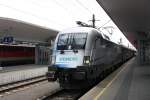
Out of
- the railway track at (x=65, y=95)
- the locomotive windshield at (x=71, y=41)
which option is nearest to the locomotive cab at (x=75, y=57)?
the locomotive windshield at (x=71, y=41)

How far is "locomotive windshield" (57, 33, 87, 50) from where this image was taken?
15078 mm

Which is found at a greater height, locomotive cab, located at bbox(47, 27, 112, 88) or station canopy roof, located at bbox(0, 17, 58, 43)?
station canopy roof, located at bbox(0, 17, 58, 43)

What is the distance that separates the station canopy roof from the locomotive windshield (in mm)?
18868

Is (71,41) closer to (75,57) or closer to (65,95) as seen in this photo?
(75,57)

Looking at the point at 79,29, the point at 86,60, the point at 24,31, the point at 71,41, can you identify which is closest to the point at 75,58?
the point at 86,60

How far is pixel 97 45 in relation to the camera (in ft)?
52.5

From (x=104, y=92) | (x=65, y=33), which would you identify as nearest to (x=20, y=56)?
(x=65, y=33)

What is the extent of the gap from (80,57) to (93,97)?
3443 millimetres

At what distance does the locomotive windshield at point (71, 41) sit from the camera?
15.1 m

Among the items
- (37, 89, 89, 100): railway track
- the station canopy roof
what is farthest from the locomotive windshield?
the station canopy roof

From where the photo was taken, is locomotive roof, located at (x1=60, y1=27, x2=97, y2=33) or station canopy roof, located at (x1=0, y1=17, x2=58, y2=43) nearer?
locomotive roof, located at (x1=60, y1=27, x2=97, y2=33)

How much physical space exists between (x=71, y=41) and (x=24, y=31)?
27007 millimetres

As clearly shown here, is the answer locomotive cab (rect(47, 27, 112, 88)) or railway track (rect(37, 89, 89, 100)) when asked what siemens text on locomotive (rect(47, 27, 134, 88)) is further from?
railway track (rect(37, 89, 89, 100))

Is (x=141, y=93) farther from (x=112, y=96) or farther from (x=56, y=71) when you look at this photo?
(x=56, y=71)
